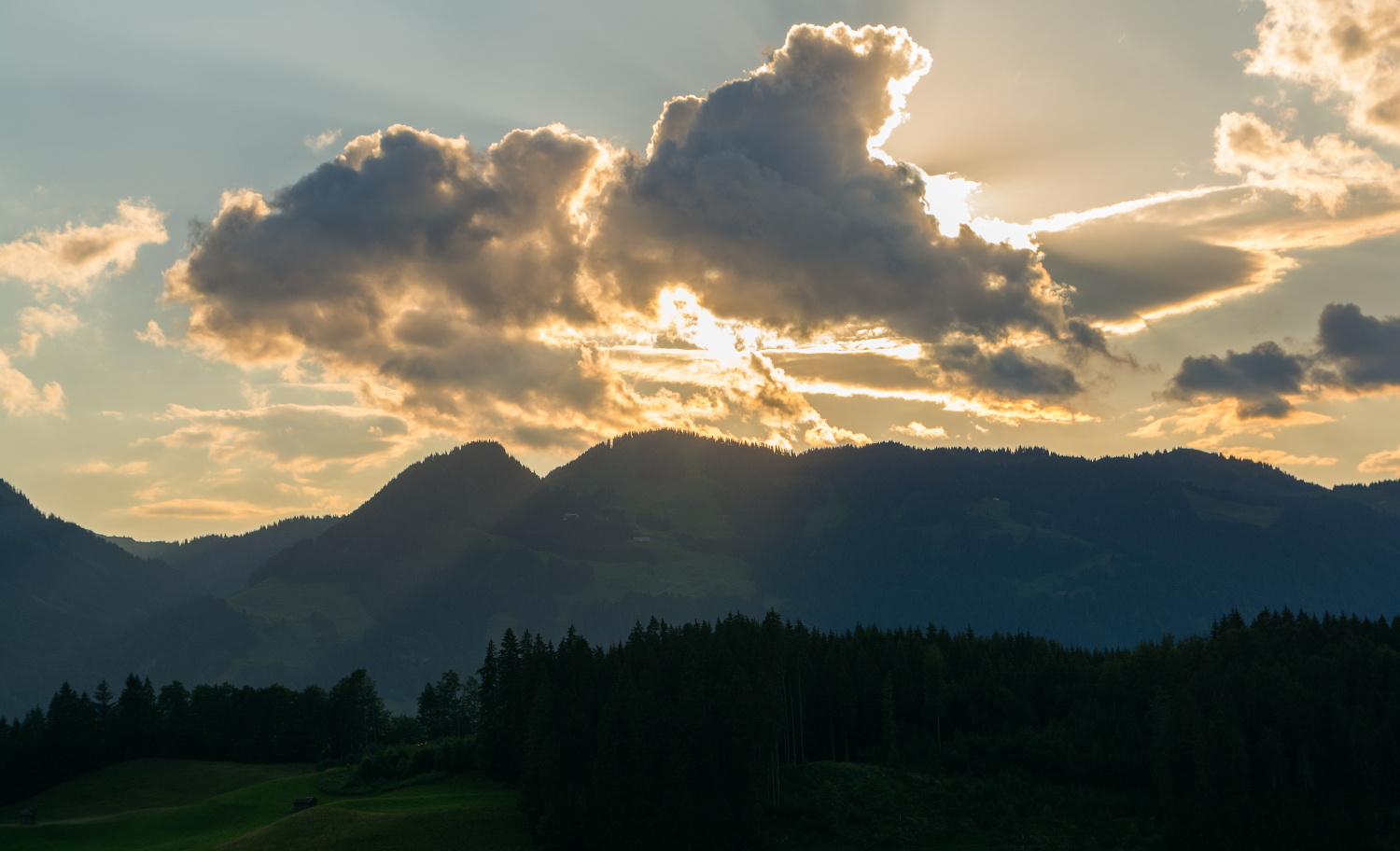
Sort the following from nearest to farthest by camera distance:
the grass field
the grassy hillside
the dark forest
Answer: the grass field < the dark forest < the grassy hillside

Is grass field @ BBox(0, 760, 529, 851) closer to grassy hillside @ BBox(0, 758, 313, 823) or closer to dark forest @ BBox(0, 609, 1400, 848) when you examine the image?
grassy hillside @ BBox(0, 758, 313, 823)

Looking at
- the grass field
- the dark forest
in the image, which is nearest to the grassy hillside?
the grass field

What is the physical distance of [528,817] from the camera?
104 meters

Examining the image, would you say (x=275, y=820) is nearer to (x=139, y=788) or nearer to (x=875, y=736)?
(x=139, y=788)

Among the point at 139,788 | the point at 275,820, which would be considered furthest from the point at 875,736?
the point at 139,788

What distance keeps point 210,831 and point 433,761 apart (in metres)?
32.7

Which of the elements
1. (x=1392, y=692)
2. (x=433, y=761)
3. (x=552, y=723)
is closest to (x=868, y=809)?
(x=552, y=723)

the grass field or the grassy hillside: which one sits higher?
the grass field

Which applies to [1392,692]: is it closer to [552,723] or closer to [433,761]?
[552,723]

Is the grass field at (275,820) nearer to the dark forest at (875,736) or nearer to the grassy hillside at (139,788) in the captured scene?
the grassy hillside at (139,788)

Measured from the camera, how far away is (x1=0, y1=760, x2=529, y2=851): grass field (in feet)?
322

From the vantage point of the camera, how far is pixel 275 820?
372ft

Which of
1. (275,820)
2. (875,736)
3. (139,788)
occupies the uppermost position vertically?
(875,736)

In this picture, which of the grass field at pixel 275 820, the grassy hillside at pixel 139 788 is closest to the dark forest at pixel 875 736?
the grassy hillside at pixel 139 788
